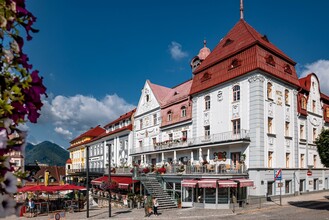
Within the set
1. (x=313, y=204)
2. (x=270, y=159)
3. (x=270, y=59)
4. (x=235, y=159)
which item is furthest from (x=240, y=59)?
(x=313, y=204)

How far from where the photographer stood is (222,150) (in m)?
30.0

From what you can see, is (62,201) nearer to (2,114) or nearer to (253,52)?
(253,52)

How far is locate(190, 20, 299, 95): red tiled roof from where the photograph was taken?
28406 mm

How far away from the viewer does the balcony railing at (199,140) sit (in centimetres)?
2783

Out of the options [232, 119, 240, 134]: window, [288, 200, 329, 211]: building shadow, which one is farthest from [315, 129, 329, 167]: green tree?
[232, 119, 240, 134]: window

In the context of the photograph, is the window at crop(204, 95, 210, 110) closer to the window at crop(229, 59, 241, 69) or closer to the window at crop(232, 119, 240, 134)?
the window at crop(232, 119, 240, 134)

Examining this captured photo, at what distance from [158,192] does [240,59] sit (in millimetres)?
14940

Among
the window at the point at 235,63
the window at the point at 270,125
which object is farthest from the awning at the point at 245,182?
the window at the point at 235,63

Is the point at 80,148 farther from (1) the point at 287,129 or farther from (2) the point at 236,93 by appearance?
(1) the point at 287,129

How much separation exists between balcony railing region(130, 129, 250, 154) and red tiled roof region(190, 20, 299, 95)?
536cm

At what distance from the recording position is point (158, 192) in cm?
3028

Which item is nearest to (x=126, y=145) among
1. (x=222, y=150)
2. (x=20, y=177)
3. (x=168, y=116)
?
(x=168, y=116)

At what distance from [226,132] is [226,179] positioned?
5005 millimetres

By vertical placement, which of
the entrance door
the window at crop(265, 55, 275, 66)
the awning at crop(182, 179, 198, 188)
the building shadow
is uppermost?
the window at crop(265, 55, 275, 66)
